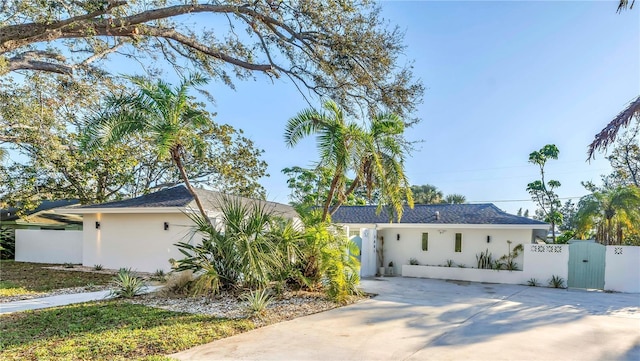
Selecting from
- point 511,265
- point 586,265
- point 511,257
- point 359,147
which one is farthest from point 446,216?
point 359,147

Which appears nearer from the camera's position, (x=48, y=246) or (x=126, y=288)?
(x=126, y=288)

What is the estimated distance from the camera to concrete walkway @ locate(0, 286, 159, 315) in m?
8.40

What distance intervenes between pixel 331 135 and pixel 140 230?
9.59 metres

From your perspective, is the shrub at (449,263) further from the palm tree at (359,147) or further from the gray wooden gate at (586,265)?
the palm tree at (359,147)

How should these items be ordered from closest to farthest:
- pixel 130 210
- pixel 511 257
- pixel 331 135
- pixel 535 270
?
pixel 331 135, pixel 130 210, pixel 535 270, pixel 511 257

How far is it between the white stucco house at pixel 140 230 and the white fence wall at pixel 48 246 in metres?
1.86

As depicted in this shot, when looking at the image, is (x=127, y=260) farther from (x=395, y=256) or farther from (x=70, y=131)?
(x=395, y=256)

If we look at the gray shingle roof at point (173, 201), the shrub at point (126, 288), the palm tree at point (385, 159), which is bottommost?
the shrub at point (126, 288)

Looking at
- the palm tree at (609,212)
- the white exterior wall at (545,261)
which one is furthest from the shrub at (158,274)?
the palm tree at (609,212)

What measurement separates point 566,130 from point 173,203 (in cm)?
1646

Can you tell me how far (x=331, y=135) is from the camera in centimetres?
1034

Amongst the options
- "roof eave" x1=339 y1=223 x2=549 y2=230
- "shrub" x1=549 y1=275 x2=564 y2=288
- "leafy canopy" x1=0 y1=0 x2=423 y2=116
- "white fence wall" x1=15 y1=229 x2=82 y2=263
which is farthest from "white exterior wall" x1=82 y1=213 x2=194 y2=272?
"shrub" x1=549 y1=275 x2=564 y2=288

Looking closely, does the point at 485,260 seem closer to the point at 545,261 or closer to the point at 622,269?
the point at 545,261

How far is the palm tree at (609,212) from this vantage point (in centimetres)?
1530
